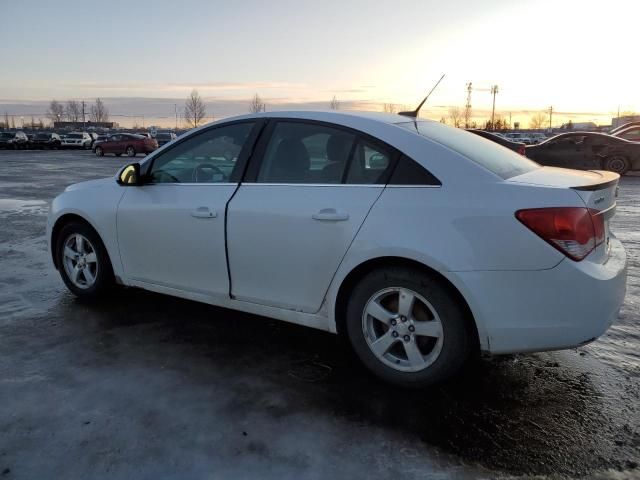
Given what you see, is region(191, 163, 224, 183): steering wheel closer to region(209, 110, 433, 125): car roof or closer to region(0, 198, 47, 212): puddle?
region(209, 110, 433, 125): car roof

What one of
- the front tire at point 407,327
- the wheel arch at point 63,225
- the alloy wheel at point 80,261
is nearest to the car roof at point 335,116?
the front tire at point 407,327

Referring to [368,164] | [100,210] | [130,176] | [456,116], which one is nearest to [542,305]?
[368,164]

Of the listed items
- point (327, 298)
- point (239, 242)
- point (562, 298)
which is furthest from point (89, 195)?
point (562, 298)

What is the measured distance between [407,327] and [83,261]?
9.97 ft

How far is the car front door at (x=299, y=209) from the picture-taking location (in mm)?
3271

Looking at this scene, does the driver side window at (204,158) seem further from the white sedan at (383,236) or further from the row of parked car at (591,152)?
the row of parked car at (591,152)

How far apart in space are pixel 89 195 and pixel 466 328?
10.9ft

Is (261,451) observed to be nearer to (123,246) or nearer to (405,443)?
(405,443)

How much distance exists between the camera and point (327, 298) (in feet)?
11.0

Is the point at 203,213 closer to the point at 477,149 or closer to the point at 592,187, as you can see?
the point at 477,149

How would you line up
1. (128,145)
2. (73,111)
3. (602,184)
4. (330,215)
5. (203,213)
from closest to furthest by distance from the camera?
(602,184) < (330,215) < (203,213) < (128,145) < (73,111)

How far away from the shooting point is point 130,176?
4.31 meters

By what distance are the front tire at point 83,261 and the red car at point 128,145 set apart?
31572 mm

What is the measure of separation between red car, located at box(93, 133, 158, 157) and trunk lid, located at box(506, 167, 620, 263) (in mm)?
34120
